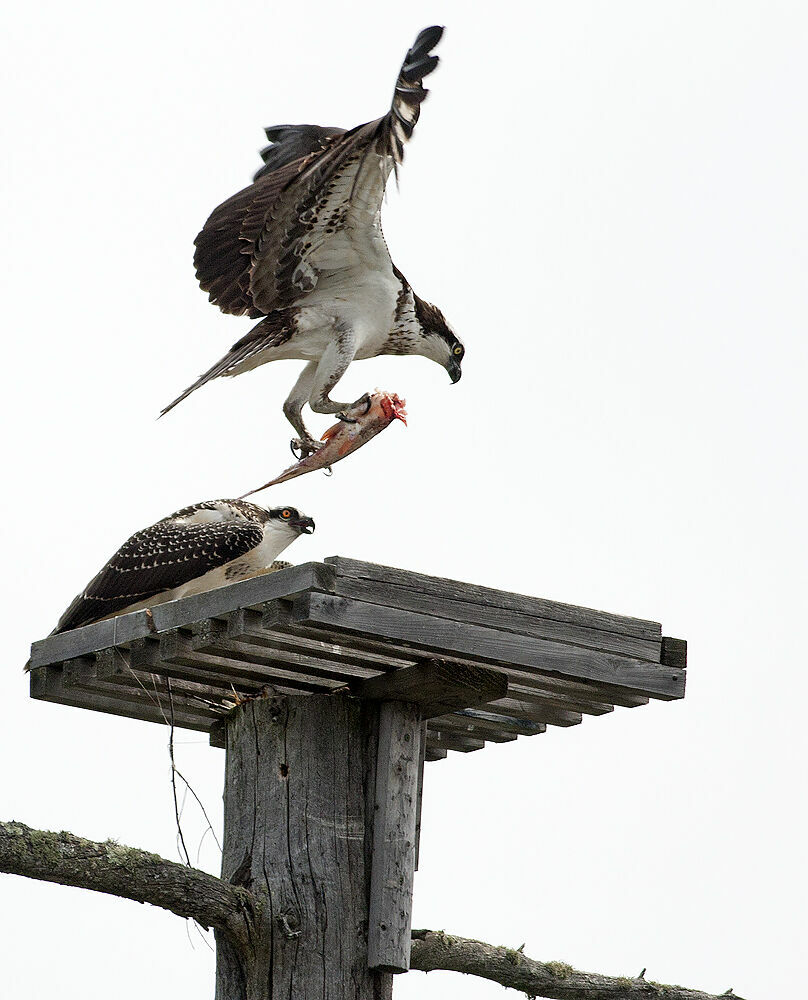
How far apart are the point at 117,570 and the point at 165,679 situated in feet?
2.80

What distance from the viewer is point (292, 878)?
5039 millimetres

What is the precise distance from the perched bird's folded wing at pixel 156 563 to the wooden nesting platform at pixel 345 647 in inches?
18.7

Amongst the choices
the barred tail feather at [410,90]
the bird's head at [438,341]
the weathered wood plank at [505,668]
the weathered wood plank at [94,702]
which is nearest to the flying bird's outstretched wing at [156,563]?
the weathered wood plank at [94,702]

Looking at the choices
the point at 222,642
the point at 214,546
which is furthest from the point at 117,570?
the point at 222,642

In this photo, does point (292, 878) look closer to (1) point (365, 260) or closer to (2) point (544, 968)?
(2) point (544, 968)

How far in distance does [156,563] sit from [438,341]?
218 cm

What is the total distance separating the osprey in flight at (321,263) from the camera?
21.5 feet

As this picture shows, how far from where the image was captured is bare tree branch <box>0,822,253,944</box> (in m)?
4.34

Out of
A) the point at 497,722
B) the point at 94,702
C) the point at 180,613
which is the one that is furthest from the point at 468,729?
the point at 180,613

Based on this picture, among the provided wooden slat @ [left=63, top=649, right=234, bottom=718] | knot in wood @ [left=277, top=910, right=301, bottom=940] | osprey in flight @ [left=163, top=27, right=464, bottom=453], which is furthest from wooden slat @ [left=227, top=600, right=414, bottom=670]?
osprey in flight @ [left=163, top=27, right=464, bottom=453]

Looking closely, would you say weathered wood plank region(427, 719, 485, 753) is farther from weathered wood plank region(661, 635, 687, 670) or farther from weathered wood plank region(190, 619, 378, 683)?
weathered wood plank region(661, 635, 687, 670)

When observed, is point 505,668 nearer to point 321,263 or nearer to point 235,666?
point 235,666

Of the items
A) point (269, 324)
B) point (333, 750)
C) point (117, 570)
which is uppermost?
point (269, 324)

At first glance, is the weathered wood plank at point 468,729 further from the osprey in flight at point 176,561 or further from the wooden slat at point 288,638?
the osprey in flight at point 176,561
